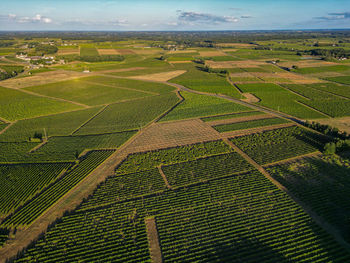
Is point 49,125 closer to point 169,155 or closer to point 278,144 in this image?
point 169,155

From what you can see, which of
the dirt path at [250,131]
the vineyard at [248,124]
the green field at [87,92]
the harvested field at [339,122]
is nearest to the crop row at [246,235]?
the dirt path at [250,131]

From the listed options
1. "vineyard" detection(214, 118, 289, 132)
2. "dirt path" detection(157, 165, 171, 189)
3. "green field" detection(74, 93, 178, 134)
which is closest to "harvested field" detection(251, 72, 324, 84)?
"vineyard" detection(214, 118, 289, 132)

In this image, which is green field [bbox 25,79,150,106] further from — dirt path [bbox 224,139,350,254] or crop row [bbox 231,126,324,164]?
dirt path [bbox 224,139,350,254]

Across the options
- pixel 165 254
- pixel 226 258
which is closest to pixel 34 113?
pixel 165 254

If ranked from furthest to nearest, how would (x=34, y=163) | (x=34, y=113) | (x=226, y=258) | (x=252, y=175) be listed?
1. (x=34, y=113)
2. (x=34, y=163)
3. (x=252, y=175)
4. (x=226, y=258)

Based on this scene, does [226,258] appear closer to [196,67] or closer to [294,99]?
[294,99]

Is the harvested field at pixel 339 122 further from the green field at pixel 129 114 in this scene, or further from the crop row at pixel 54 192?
the crop row at pixel 54 192
